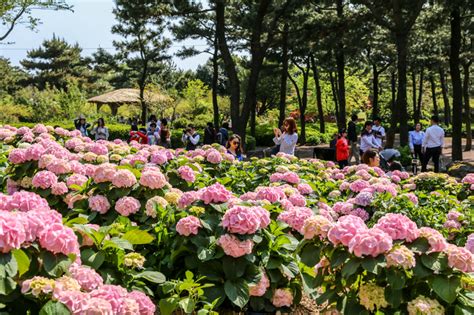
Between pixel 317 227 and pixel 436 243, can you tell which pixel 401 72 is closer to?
pixel 317 227

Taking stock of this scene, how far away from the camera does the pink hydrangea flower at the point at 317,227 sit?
2.37m

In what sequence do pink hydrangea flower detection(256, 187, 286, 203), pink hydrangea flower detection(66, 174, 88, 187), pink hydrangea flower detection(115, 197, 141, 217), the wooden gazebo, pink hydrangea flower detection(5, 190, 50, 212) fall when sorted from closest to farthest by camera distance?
pink hydrangea flower detection(5, 190, 50, 212) < pink hydrangea flower detection(115, 197, 141, 217) < pink hydrangea flower detection(256, 187, 286, 203) < pink hydrangea flower detection(66, 174, 88, 187) < the wooden gazebo

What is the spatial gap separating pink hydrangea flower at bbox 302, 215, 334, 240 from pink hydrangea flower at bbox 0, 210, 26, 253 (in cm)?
128

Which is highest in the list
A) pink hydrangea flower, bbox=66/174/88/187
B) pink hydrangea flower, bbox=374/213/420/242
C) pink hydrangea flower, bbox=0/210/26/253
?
pink hydrangea flower, bbox=0/210/26/253

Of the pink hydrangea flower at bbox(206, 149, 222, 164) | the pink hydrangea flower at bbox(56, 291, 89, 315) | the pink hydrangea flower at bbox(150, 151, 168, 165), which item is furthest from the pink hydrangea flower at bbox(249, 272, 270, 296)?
the pink hydrangea flower at bbox(206, 149, 222, 164)

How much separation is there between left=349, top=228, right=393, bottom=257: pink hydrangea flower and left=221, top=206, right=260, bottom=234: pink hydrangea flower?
2.06 feet

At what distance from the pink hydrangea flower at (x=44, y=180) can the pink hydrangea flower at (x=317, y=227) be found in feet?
6.84

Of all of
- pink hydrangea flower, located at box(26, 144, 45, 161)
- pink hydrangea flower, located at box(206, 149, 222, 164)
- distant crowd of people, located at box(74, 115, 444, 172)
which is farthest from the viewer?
distant crowd of people, located at box(74, 115, 444, 172)

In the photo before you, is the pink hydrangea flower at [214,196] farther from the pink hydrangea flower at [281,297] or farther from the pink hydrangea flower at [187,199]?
the pink hydrangea flower at [281,297]

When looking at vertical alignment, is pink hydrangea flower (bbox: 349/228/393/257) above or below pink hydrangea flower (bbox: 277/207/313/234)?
above

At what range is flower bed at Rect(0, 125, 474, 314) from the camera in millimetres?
1780

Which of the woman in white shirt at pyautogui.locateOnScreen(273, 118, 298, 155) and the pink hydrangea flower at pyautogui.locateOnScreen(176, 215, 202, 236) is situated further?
the woman in white shirt at pyautogui.locateOnScreen(273, 118, 298, 155)

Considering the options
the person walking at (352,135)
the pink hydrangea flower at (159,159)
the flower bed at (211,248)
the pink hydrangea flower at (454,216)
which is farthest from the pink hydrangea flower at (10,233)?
the person walking at (352,135)

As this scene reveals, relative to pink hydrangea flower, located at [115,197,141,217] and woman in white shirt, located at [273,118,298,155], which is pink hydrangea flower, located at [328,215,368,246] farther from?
woman in white shirt, located at [273,118,298,155]
